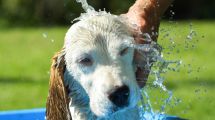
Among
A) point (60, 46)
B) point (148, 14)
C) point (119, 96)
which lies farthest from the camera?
point (60, 46)

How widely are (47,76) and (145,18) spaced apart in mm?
6355

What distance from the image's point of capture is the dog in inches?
159

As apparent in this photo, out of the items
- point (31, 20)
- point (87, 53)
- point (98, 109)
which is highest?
→ point (31, 20)

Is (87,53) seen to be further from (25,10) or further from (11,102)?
(25,10)

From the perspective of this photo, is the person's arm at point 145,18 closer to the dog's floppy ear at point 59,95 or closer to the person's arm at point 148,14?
the person's arm at point 148,14

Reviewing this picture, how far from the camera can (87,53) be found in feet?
13.6

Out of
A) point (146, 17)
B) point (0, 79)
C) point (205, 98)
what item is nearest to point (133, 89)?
point (146, 17)

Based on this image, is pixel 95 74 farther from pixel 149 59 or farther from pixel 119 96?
pixel 149 59

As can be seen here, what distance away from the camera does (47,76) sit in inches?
440

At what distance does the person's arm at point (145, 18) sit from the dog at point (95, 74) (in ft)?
0.48

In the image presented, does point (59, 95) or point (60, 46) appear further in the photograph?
point (60, 46)

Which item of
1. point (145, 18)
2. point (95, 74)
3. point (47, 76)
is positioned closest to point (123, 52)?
point (95, 74)

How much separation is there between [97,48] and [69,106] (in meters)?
0.59

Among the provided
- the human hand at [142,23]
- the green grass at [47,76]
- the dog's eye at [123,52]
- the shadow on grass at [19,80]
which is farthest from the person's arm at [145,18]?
the shadow on grass at [19,80]
